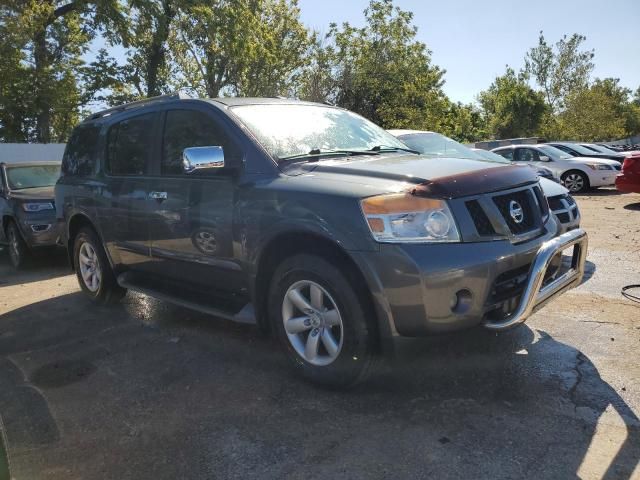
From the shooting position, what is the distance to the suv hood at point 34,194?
7857mm

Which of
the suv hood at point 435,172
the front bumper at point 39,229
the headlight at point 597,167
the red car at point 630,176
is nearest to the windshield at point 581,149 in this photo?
the headlight at point 597,167

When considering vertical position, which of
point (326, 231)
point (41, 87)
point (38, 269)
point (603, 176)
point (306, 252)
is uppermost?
point (41, 87)

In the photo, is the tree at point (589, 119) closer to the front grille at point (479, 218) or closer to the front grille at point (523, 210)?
the front grille at point (523, 210)

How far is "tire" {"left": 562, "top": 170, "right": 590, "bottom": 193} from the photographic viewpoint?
49.1 ft

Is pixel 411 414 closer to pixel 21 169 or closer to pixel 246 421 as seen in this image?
pixel 246 421

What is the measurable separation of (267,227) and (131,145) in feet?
7.15

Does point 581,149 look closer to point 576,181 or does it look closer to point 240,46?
point 576,181

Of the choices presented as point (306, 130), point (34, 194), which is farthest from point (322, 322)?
point (34, 194)

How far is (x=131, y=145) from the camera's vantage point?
4.95 meters

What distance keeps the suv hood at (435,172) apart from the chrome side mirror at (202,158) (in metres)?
0.55

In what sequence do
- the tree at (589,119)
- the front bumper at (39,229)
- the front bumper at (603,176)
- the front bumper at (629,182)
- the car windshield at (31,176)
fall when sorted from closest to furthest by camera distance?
1. the front bumper at (39,229)
2. the car windshield at (31,176)
3. the front bumper at (629,182)
4. the front bumper at (603,176)
5. the tree at (589,119)

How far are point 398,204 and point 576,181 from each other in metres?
13.9

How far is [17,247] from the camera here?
8.14 metres

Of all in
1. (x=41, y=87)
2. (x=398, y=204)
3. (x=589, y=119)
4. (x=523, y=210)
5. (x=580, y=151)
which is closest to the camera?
(x=398, y=204)
